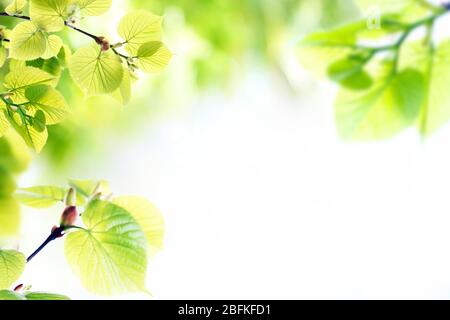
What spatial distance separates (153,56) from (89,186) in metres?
0.05

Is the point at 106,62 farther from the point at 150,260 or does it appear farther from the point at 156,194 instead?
the point at 156,194

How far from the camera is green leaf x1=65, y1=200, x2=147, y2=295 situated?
18 centimetres

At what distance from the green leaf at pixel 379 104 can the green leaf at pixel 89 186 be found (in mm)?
153

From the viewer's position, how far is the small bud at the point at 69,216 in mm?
168

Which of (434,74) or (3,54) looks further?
(434,74)

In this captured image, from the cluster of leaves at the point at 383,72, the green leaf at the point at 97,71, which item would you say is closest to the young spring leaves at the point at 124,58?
the green leaf at the point at 97,71

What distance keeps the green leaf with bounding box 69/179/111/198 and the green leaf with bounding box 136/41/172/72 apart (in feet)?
0.15

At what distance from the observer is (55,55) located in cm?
18

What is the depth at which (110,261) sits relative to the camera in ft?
0.59

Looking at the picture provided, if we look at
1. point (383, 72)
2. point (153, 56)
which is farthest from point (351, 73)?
point (153, 56)

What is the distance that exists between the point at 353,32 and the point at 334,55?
0.05 ft

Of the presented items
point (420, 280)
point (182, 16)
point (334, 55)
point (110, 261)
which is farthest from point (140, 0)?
point (420, 280)

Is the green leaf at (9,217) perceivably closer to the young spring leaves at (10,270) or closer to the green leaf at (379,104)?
the young spring leaves at (10,270)

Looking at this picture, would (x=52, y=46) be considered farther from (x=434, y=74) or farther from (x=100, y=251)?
(x=434, y=74)
